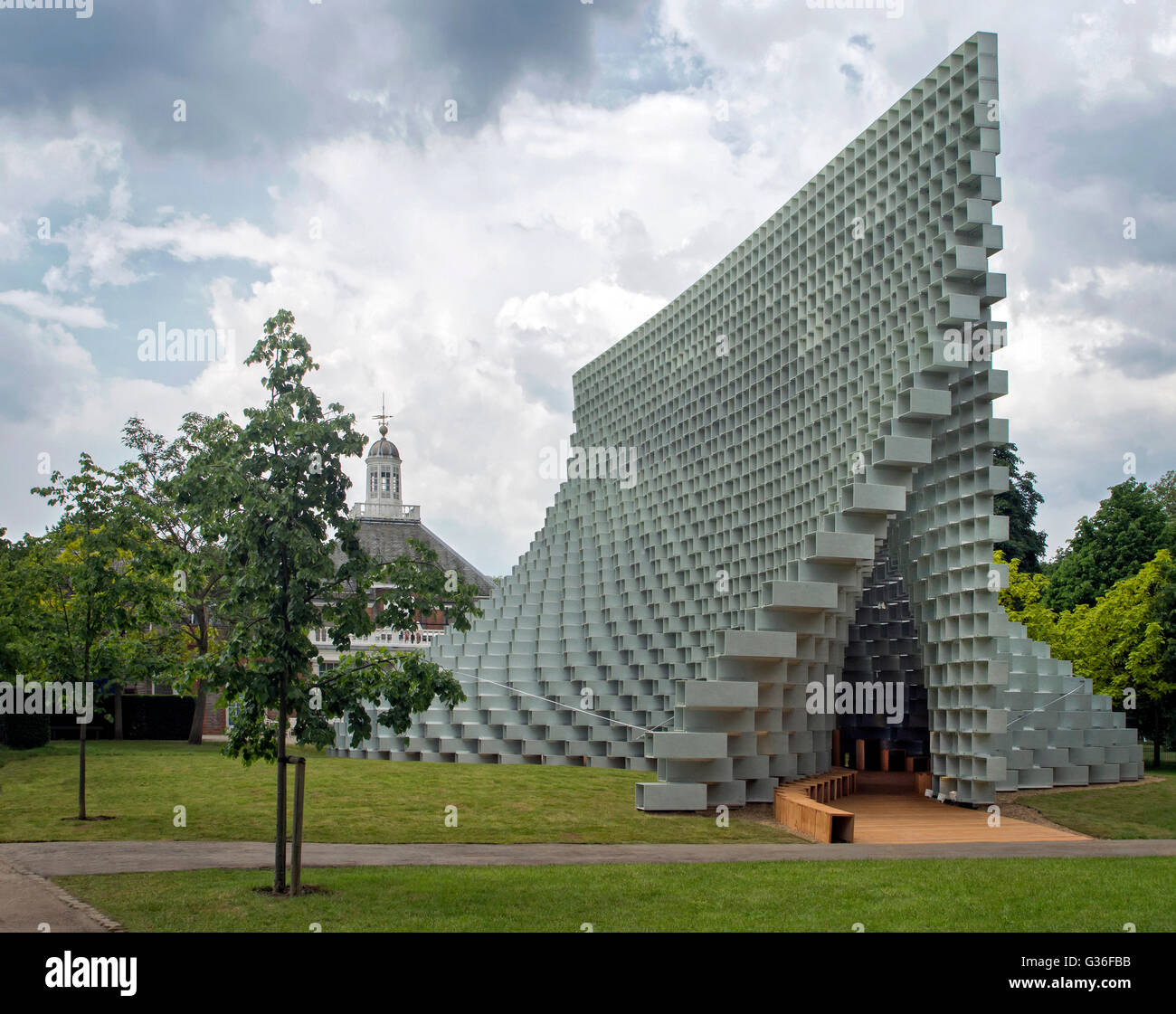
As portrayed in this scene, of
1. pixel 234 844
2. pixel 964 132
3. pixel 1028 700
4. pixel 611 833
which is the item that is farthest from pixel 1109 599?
pixel 234 844

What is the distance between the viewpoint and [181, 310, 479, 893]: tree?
456 inches

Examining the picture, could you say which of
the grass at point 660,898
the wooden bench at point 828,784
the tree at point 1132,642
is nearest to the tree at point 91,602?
the grass at point 660,898

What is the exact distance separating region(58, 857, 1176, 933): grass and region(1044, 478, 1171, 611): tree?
3175cm

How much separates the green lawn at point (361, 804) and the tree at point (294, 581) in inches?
184

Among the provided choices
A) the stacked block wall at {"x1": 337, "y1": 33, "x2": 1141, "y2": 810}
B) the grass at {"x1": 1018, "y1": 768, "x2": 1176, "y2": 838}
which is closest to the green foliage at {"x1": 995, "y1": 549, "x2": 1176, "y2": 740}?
the stacked block wall at {"x1": 337, "y1": 33, "x2": 1141, "y2": 810}

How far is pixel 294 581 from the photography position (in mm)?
11555

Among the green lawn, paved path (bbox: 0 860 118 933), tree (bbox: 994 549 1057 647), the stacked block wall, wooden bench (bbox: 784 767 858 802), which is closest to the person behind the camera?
paved path (bbox: 0 860 118 933)

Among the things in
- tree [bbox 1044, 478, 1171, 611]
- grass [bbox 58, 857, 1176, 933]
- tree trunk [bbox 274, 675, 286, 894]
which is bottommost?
grass [bbox 58, 857, 1176, 933]

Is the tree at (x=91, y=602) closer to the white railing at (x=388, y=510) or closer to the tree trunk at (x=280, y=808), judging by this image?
the tree trunk at (x=280, y=808)

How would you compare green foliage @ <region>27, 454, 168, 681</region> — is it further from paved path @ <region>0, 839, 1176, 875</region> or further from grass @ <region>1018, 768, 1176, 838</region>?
grass @ <region>1018, 768, 1176, 838</region>

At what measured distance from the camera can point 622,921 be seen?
408 inches

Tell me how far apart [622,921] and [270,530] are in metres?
4.92

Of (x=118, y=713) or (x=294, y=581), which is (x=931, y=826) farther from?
(x=118, y=713)

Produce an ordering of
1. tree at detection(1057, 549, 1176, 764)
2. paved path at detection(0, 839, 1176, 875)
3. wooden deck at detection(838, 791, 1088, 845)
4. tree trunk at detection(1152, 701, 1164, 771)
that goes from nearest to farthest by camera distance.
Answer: paved path at detection(0, 839, 1176, 875)
wooden deck at detection(838, 791, 1088, 845)
tree at detection(1057, 549, 1176, 764)
tree trunk at detection(1152, 701, 1164, 771)
